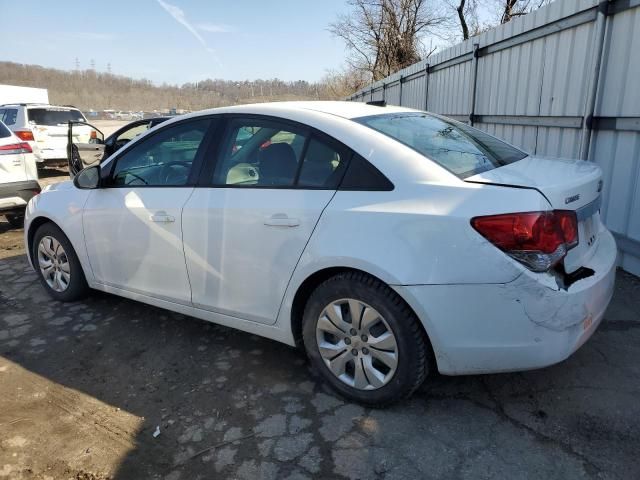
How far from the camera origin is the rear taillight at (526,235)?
2086 mm

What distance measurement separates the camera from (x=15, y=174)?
637 centimetres

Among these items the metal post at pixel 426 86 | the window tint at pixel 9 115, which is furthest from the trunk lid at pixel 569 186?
the window tint at pixel 9 115

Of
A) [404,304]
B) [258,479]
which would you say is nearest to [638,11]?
[404,304]

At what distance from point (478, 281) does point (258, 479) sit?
1282 mm

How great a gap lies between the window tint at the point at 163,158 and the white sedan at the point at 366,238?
11 mm

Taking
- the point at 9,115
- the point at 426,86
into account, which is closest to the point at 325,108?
the point at 426,86

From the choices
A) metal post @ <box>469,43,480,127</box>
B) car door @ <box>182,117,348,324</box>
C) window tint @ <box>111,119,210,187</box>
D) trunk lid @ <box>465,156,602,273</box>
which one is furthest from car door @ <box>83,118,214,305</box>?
metal post @ <box>469,43,480,127</box>

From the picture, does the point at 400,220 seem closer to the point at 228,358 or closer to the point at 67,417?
Answer: the point at 228,358

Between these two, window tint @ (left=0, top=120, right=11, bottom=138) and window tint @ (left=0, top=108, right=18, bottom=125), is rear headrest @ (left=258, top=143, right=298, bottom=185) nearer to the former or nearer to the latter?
window tint @ (left=0, top=120, right=11, bottom=138)

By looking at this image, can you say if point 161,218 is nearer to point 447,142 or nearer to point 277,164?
point 277,164

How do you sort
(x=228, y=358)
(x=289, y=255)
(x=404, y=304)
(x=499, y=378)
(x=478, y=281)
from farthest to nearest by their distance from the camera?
(x=228, y=358), (x=499, y=378), (x=289, y=255), (x=404, y=304), (x=478, y=281)

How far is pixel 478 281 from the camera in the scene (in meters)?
2.13

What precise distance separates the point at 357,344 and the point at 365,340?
0.06 metres

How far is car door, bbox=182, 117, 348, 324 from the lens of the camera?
2.60m
